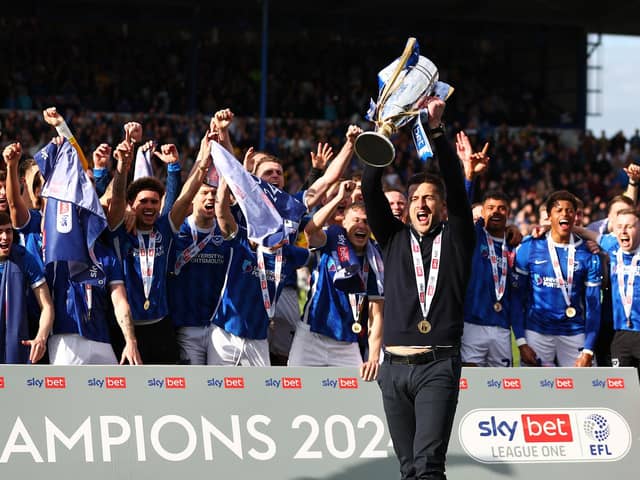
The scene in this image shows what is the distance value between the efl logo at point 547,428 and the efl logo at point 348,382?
3.99 feet

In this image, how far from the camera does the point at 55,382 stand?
21.7 ft

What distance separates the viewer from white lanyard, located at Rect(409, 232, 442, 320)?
5.48 meters

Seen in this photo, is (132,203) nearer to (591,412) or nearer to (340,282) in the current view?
(340,282)

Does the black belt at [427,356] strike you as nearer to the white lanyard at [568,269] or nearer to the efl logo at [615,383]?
the efl logo at [615,383]

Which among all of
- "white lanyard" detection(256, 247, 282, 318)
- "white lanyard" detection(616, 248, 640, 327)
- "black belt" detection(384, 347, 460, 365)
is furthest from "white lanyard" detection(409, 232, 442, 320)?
"white lanyard" detection(616, 248, 640, 327)

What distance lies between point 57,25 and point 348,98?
1011 centimetres

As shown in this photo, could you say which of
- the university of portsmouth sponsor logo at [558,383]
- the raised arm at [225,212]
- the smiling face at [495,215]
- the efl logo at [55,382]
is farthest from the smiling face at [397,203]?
the efl logo at [55,382]

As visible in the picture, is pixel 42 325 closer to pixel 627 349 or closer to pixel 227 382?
pixel 227 382

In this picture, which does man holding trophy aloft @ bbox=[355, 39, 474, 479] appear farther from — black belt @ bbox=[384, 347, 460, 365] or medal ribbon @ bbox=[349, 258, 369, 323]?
medal ribbon @ bbox=[349, 258, 369, 323]

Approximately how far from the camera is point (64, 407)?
21.7 ft

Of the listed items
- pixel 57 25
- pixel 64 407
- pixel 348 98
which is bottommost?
pixel 64 407

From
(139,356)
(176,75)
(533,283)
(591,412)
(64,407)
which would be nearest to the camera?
(64,407)

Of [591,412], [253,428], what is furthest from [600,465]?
[253,428]

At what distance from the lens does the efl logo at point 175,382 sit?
22.4 ft
